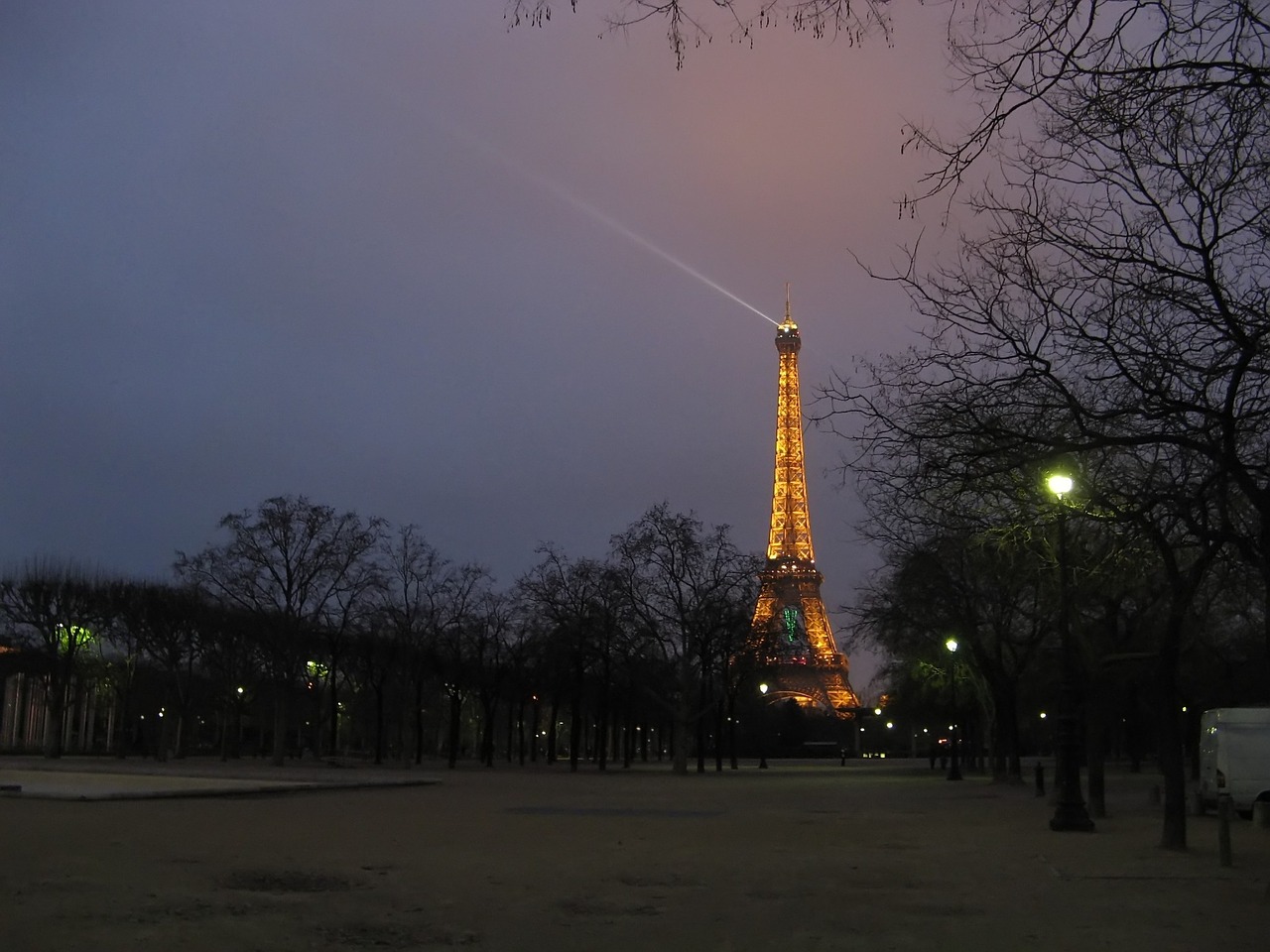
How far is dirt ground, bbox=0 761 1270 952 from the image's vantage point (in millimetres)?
10305

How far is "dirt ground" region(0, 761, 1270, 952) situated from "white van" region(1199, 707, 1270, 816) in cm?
117

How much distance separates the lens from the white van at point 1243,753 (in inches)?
988

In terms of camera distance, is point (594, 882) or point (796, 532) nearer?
point (594, 882)

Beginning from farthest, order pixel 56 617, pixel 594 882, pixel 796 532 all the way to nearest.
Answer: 1. pixel 796 532
2. pixel 56 617
3. pixel 594 882

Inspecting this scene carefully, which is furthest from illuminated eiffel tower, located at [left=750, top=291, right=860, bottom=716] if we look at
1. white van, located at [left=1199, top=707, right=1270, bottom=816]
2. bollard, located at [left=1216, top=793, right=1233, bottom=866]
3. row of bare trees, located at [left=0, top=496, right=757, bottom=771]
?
bollard, located at [left=1216, top=793, right=1233, bottom=866]

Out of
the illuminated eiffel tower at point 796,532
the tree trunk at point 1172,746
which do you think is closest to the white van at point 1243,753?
the tree trunk at point 1172,746

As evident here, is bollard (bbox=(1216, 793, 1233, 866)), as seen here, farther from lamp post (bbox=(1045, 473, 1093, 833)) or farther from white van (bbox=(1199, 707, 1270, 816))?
white van (bbox=(1199, 707, 1270, 816))

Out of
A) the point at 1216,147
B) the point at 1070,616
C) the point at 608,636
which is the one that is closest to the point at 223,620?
the point at 608,636

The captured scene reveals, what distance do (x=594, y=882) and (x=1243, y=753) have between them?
16680 mm

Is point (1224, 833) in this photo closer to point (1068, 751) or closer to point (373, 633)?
point (1068, 751)

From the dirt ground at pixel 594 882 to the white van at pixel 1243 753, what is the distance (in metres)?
1.17

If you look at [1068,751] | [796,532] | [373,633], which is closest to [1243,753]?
[1068,751]

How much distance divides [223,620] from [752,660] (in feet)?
87.6

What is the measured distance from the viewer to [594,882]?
1402 centimetres
